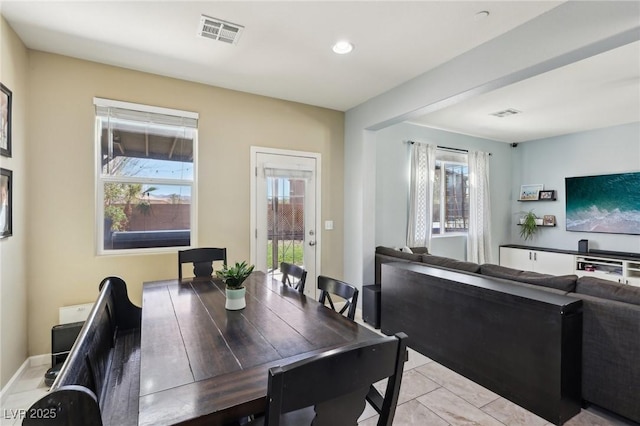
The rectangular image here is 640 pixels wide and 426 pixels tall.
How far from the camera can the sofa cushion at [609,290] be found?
203cm

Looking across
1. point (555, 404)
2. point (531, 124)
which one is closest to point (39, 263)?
point (555, 404)

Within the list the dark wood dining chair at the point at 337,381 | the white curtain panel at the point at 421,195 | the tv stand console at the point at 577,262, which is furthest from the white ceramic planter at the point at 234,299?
the tv stand console at the point at 577,262

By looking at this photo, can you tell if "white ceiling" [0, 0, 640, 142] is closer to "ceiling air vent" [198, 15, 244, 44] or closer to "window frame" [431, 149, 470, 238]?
"ceiling air vent" [198, 15, 244, 44]

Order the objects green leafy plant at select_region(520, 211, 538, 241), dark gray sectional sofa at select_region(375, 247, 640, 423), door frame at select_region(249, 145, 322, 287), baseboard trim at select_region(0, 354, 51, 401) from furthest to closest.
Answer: green leafy plant at select_region(520, 211, 538, 241), door frame at select_region(249, 145, 322, 287), baseboard trim at select_region(0, 354, 51, 401), dark gray sectional sofa at select_region(375, 247, 640, 423)

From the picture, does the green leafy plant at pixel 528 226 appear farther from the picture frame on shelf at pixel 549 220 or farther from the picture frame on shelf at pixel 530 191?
the picture frame on shelf at pixel 530 191

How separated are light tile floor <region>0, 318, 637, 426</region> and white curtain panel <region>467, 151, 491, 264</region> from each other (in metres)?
3.39

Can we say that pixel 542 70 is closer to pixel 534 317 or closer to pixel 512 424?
pixel 534 317

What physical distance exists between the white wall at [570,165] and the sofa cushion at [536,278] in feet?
12.4

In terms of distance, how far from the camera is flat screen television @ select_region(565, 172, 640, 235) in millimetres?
4801

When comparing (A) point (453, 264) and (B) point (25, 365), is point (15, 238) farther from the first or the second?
(A) point (453, 264)

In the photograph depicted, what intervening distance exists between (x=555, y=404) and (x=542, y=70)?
233 cm

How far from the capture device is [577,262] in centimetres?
514

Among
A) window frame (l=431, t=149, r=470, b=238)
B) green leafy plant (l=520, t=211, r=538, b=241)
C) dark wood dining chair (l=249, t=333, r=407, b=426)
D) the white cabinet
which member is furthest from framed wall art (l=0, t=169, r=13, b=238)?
green leafy plant (l=520, t=211, r=538, b=241)

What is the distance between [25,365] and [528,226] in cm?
738
